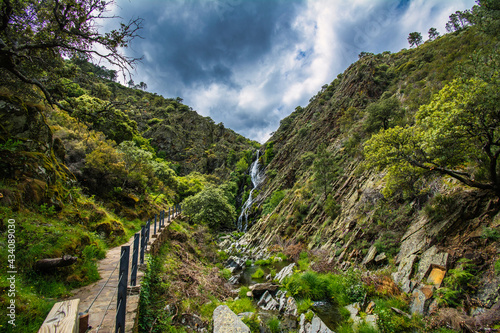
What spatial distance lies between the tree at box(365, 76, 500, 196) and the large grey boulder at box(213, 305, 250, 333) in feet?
27.9

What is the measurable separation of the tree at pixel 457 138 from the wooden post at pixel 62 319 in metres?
9.93

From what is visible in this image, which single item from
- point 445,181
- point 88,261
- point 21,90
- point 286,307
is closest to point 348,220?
point 445,181

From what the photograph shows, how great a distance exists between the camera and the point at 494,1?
1144 centimetres

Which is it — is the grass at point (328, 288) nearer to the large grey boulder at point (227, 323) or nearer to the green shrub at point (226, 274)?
the large grey boulder at point (227, 323)

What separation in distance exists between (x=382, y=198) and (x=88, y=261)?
14.9 meters

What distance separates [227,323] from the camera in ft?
21.0

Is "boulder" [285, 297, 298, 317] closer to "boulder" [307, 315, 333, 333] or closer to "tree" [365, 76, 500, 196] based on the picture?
"boulder" [307, 315, 333, 333]

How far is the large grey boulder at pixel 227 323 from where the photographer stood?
6.16 meters

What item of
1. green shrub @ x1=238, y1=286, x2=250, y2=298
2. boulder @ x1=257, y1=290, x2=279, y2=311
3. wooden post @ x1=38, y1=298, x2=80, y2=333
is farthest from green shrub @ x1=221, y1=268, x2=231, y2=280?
wooden post @ x1=38, y1=298, x2=80, y2=333

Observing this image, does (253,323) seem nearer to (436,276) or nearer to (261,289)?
(261,289)

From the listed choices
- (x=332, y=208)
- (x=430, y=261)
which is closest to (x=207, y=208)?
(x=332, y=208)

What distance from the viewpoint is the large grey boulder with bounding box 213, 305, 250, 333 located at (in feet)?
20.2

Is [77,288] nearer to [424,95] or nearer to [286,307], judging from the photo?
[286,307]

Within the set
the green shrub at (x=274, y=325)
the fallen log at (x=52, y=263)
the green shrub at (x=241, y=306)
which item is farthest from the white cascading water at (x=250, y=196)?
the fallen log at (x=52, y=263)
